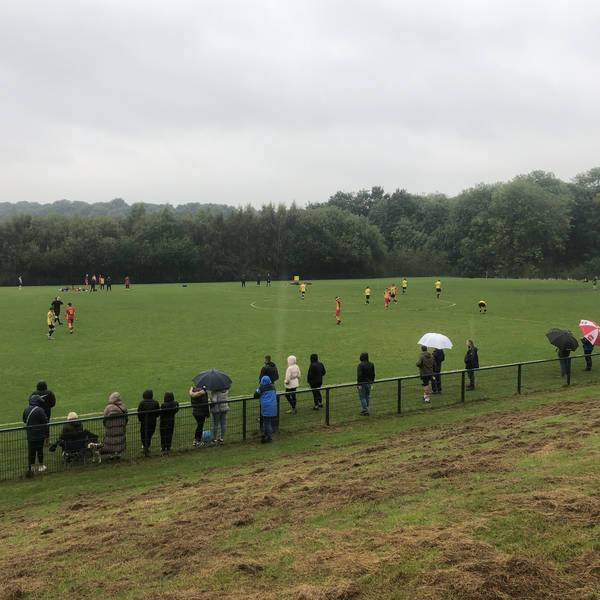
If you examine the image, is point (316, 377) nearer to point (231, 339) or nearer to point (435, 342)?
point (435, 342)

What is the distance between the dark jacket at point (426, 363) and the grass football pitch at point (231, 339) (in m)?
3.42

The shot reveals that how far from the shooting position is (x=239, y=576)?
5383mm

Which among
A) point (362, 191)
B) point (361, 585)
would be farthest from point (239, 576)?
point (362, 191)

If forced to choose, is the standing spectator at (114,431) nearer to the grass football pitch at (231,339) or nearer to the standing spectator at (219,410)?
the standing spectator at (219,410)

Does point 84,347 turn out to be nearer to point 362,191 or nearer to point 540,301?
point 540,301

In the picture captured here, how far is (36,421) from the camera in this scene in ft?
34.5

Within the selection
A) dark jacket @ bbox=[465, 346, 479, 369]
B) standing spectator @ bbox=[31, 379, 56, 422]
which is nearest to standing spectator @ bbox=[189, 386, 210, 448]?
standing spectator @ bbox=[31, 379, 56, 422]

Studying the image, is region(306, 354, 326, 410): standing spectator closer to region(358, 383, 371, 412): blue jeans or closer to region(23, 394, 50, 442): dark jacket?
region(358, 383, 371, 412): blue jeans

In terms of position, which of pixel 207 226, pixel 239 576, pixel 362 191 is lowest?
pixel 239 576

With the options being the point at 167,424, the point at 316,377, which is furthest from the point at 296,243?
the point at 167,424

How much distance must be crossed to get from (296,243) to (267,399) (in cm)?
8512

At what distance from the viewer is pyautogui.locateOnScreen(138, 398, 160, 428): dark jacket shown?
11.0 metres

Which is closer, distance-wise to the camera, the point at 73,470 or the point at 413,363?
the point at 73,470

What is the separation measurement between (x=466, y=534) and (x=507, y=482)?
1.96 meters
